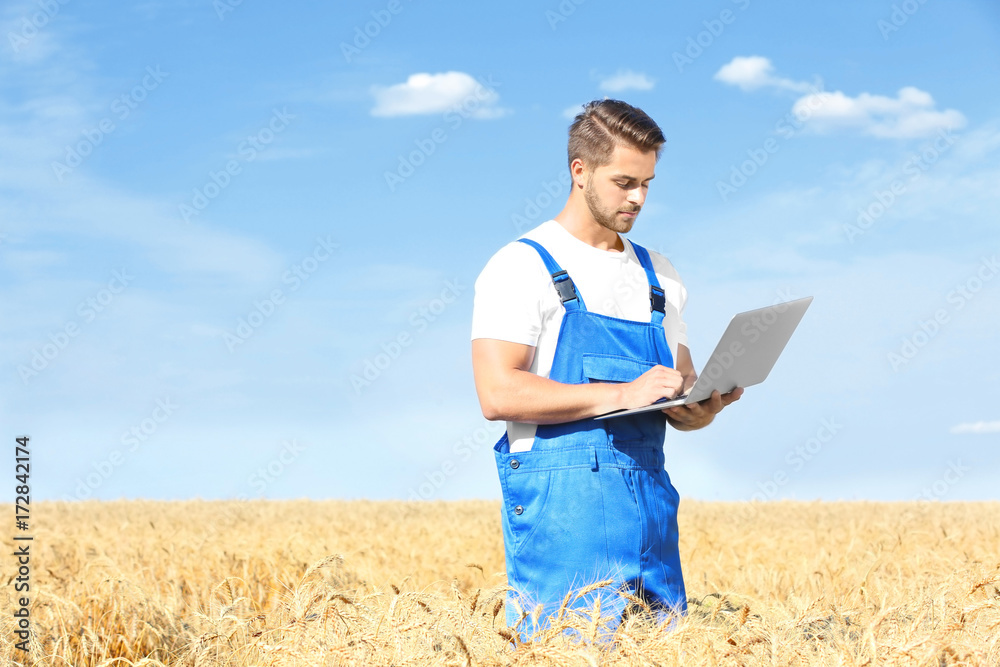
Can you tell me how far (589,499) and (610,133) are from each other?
1404 mm

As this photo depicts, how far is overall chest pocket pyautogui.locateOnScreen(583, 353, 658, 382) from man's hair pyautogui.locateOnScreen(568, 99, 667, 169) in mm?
763

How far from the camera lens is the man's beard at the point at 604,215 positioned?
3.39 m

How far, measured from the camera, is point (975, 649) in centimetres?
261

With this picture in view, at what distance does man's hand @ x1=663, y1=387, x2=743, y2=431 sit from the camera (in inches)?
125

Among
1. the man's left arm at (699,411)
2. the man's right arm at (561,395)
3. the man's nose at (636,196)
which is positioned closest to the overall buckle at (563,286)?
the man's right arm at (561,395)

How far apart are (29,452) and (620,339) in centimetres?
337

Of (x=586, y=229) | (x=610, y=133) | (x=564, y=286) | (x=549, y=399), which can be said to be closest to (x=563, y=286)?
(x=564, y=286)

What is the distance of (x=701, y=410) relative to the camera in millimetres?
3223

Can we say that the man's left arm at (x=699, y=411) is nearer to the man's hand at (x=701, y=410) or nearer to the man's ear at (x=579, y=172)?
the man's hand at (x=701, y=410)

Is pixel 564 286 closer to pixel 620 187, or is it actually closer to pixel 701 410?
pixel 620 187

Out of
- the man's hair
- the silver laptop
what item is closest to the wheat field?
the silver laptop

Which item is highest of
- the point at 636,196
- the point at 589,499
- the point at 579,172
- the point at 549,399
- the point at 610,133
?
the point at 610,133

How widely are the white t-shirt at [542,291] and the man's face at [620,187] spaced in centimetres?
14

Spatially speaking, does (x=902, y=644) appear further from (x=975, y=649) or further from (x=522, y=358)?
(x=522, y=358)
